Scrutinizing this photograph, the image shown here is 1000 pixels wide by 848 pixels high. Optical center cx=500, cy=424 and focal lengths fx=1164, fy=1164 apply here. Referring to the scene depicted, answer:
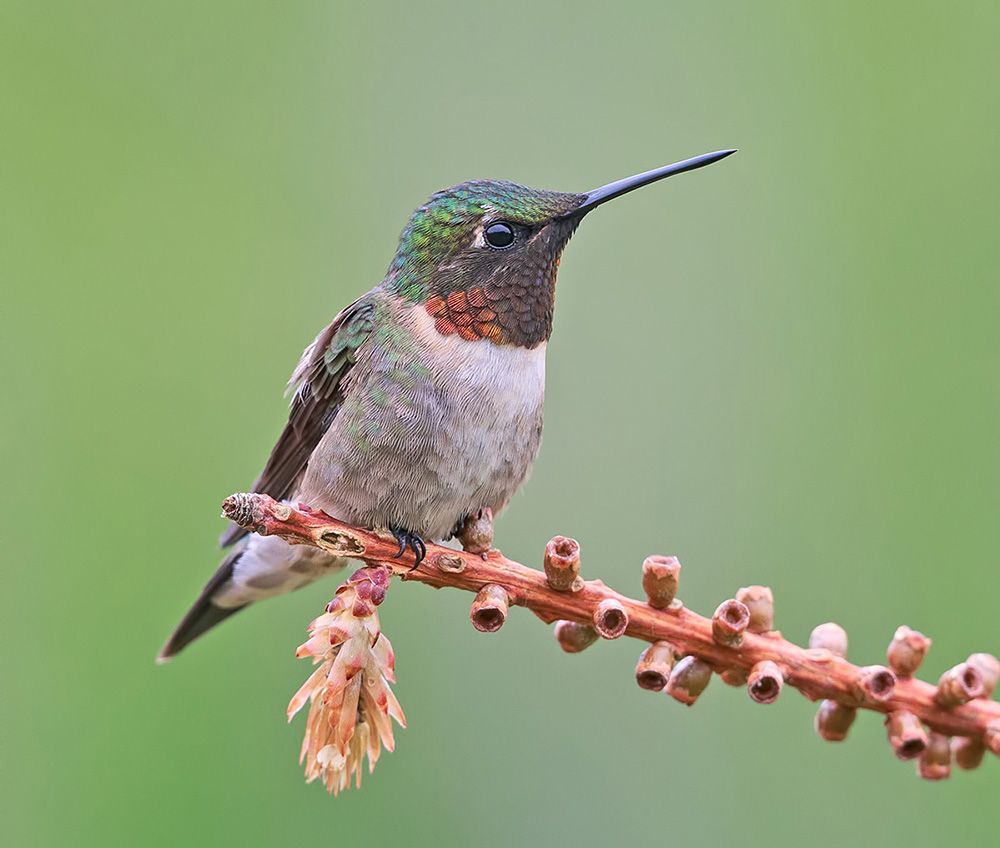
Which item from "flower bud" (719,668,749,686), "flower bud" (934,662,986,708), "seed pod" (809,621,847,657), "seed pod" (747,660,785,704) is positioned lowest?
"flower bud" (719,668,749,686)

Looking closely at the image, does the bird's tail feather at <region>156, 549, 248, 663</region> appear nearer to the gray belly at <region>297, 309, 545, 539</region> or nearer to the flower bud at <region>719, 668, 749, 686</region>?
the gray belly at <region>297, 309, 545, 539</region>

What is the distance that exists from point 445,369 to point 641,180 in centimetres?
59

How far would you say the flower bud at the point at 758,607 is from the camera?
1.72 m

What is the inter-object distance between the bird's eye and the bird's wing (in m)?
0.32

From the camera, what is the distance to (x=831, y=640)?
1.75m

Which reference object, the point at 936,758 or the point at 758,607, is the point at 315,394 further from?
the point at 936,758

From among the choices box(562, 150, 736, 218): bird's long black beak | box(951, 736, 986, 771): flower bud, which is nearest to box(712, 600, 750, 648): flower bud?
box(951, 736, 986, 771): flower bud

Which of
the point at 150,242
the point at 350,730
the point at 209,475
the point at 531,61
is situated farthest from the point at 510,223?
the point at 531,61

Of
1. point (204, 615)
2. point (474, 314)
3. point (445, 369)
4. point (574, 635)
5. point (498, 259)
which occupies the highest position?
point (498, 259)

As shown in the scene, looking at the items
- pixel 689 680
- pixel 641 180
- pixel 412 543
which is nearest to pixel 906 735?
pixel 689 680

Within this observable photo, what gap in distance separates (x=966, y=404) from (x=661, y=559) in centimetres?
275

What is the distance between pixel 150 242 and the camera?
468cm

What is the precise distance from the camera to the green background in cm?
358

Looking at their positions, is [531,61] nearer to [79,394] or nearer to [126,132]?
[126,132]
